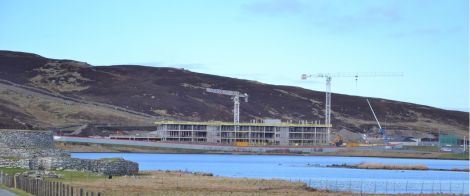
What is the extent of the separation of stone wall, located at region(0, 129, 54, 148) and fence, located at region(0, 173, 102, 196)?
1925cm

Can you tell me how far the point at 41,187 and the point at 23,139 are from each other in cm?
3420

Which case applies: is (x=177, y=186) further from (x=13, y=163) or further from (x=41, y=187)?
(x=41, y=187)

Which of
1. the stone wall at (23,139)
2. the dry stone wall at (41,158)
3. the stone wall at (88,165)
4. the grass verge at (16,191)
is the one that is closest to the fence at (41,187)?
the grass verge at (16,191)

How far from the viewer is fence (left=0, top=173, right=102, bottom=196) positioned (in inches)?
1599

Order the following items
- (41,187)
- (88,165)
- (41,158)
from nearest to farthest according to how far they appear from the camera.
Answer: (41,187) < (41,158) < (88,165)

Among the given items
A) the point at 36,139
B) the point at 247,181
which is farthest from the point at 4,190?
the point at 36,139

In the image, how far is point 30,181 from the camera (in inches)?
1935

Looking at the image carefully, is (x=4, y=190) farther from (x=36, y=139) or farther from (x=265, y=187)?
(x=36, y=139)

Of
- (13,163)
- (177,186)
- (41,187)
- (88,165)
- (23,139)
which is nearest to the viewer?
(41,187)

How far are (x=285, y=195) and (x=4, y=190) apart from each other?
54.5ft

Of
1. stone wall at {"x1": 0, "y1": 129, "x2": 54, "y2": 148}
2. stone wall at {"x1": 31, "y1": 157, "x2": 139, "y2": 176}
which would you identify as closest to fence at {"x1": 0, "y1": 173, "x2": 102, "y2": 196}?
stone wall at {"x1": 31, "y1": 157, "x2": 139, "y2": 176}

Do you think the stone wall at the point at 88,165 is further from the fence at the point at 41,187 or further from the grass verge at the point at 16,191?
the grass verge at the point at 16,191

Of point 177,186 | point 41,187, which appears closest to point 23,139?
point 177,186

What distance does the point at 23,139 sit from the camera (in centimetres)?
7856
